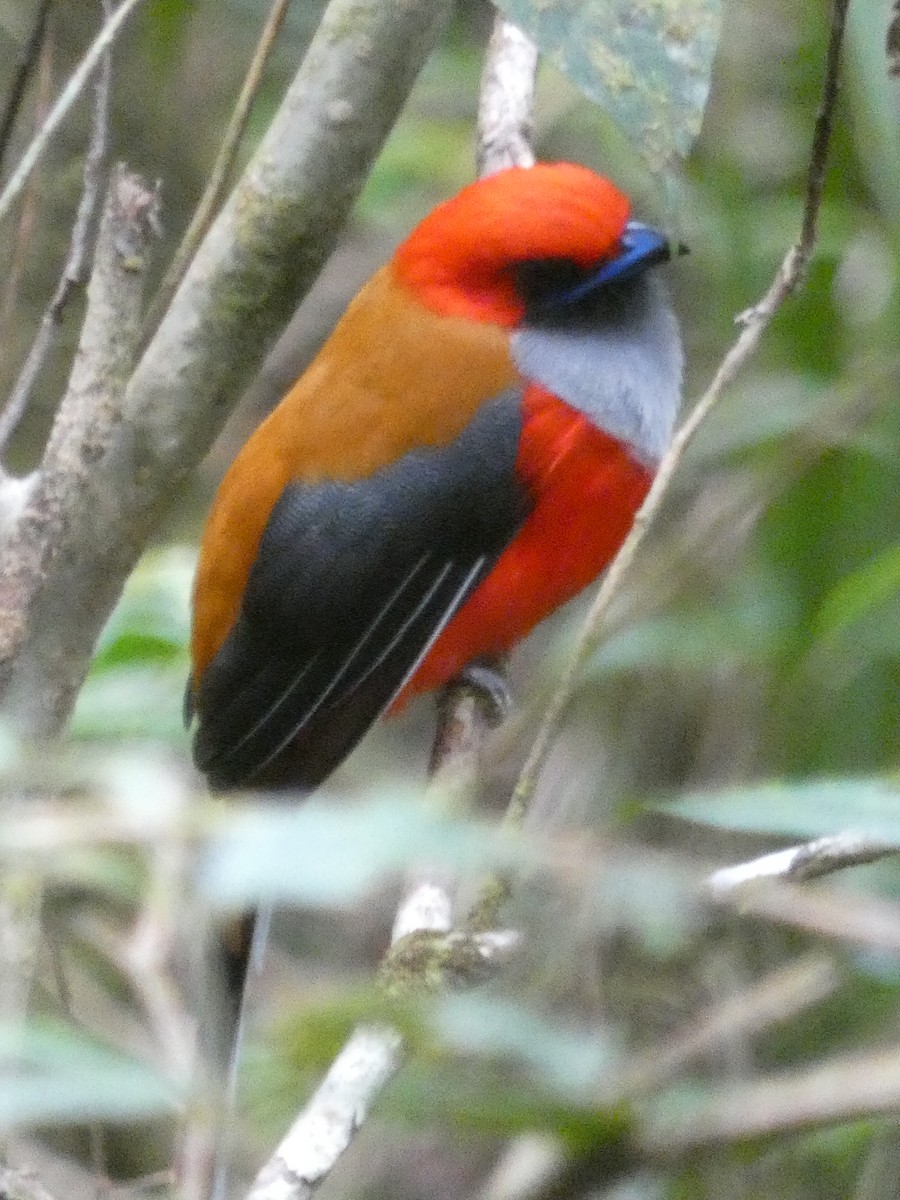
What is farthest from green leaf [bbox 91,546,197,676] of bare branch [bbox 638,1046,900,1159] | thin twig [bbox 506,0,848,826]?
bare branch [bbox 638,1046,900,1159]

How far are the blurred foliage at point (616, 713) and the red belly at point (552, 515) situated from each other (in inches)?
6.3

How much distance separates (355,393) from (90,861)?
69.2 inches

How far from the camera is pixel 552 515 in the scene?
2.86m

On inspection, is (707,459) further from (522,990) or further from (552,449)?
(522,990)

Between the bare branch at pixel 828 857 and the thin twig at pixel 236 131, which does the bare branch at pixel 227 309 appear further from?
the bare branch at pixel 828 857

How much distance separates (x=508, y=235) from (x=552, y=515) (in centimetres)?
44

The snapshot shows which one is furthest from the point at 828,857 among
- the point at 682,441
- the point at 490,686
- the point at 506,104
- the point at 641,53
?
the point at 506,104

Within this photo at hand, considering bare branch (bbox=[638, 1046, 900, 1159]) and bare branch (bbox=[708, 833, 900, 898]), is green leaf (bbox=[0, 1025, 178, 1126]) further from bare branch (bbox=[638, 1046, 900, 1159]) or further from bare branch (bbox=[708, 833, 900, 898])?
bare branch (bbox=[708, 833, 900, 898])

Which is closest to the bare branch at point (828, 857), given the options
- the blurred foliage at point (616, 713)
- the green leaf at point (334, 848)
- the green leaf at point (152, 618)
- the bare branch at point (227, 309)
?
the blurred foliage at point (616, 713)

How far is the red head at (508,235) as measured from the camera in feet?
9.43

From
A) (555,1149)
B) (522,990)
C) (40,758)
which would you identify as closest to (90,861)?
(40,758)

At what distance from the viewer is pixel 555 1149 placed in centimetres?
59

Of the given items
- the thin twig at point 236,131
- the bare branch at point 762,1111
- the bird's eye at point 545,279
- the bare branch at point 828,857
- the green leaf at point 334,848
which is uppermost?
the thin twig at point 236,131

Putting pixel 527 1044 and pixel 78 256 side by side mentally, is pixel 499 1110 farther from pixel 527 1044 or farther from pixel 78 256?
pixel 78 256
